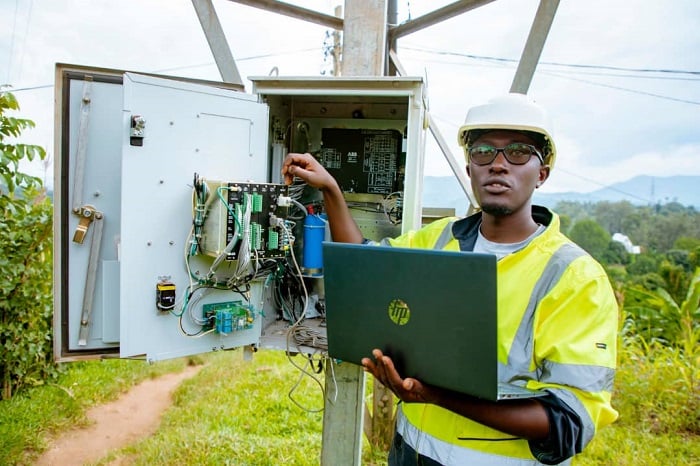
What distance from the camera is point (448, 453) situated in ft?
4.23

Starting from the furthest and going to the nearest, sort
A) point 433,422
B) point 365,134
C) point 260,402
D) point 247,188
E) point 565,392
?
Result: point 260,402 < point 365,134 < point 247,188 < point 433,422 < point 565,392

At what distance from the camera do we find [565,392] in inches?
43.1

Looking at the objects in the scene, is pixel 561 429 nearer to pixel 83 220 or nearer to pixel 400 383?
pixel 400 383

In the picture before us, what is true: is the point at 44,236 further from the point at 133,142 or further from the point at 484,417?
the point at 484,417

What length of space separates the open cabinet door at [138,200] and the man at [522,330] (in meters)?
0.90

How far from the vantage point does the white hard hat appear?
1.34 m

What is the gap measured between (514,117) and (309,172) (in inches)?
28.3

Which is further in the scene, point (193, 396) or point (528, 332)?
point (193, 396)

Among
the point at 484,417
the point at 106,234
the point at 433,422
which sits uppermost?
the point at 106,234

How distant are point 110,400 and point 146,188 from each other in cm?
333

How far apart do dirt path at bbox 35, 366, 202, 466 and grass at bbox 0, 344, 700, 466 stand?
85mm

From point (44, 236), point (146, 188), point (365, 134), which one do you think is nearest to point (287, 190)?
point (146, 188)

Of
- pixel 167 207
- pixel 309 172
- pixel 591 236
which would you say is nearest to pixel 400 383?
pixel 309 172

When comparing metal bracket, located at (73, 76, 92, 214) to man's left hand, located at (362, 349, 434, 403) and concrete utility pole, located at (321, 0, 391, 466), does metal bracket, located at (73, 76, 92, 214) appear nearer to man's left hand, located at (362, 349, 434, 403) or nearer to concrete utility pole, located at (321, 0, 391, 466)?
concrete utility pole, located at (321, 0, 391, 466)
